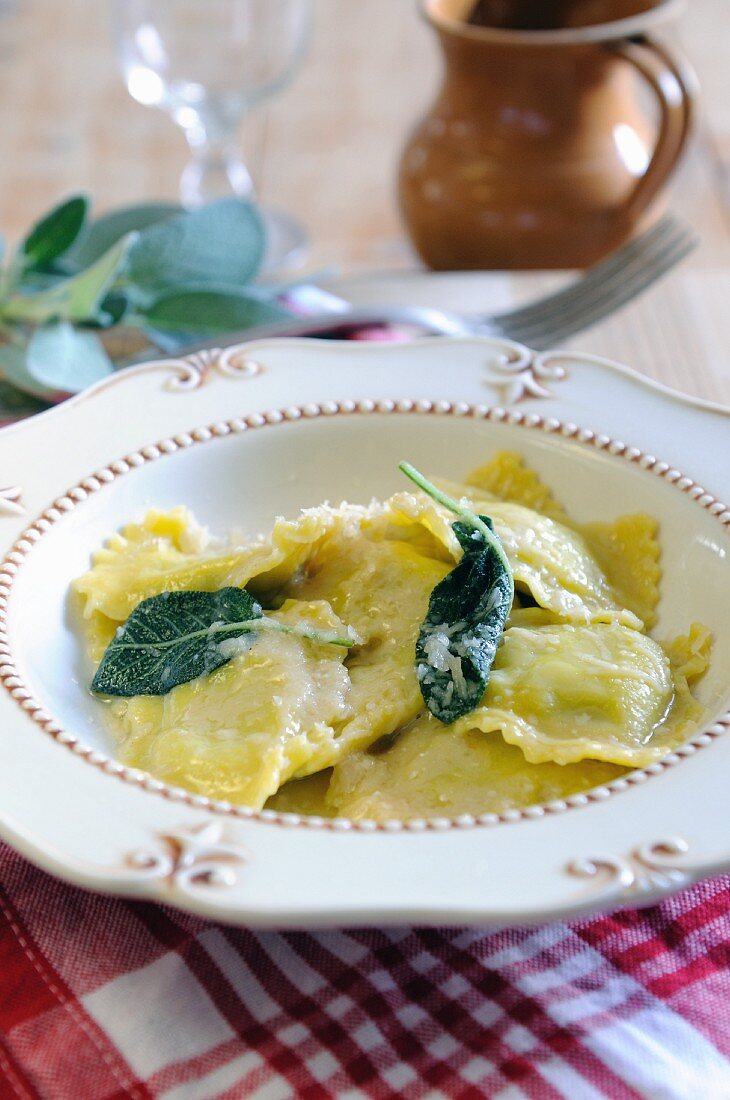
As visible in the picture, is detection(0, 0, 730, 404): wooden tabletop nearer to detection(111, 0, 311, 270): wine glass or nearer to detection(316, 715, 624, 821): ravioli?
detection(111, 0, 311, 270): wine glass

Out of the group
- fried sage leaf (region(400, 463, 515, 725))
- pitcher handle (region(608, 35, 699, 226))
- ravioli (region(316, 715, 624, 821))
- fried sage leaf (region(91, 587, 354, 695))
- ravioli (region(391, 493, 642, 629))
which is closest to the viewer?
ravioli (region(316, 715, 624, 821))

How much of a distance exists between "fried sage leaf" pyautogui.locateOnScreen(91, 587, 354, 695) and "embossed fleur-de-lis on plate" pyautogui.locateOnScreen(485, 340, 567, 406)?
843 mm

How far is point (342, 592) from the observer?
2461 mm

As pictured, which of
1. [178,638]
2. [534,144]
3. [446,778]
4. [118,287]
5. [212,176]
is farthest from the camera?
[212,176]

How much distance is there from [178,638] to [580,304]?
190 centimetres

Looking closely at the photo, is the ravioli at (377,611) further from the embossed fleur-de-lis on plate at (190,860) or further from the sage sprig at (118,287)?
the sage sprig at (118,287)

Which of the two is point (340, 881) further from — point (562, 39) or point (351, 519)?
point (562, 39)

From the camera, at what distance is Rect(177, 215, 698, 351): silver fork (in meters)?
3.56

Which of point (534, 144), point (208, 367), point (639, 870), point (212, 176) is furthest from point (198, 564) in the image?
point (212, 176)

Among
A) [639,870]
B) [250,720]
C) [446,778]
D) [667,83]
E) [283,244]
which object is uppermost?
[667,83]

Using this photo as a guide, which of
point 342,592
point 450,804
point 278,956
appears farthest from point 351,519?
point 278,956

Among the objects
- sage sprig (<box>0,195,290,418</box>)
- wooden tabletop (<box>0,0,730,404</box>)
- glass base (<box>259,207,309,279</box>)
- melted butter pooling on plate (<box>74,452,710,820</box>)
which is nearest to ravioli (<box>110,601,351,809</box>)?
melted butter pooling on plate (<box>74,452,710,820</box>)

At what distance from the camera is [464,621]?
7.34 feet

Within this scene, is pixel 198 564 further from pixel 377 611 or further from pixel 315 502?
pixel 315 502
